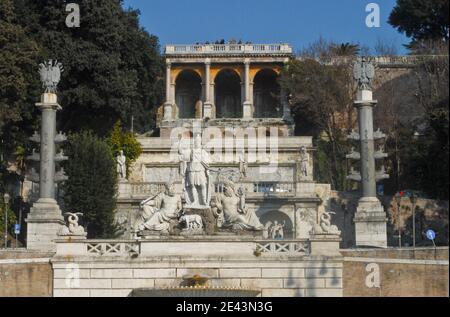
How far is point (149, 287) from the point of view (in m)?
33.2

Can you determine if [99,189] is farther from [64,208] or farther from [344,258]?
[344,258]

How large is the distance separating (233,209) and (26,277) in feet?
25.2

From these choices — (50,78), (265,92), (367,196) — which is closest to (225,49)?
(265,92)

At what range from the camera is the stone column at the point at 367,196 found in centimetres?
3934

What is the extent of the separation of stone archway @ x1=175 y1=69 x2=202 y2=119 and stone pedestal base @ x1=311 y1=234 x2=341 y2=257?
3911 centimetres

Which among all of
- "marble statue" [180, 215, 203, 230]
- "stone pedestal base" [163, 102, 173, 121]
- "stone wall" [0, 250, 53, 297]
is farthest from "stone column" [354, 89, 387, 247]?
"stone pedestal base" [163, 102, 173, 121]

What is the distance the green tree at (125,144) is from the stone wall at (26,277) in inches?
755

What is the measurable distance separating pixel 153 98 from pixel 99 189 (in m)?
13.3

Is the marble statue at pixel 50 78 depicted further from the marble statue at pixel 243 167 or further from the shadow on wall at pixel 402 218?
the shadow on wall at pixel 402 218

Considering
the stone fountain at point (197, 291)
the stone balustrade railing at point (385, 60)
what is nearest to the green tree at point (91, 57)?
the stone balustrade railing at point (385, 60)

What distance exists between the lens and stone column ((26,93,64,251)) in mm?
39781

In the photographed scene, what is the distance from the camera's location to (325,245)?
33812 millimetres

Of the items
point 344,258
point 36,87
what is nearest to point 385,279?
point 344,258

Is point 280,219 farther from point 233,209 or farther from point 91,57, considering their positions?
point 233,209
